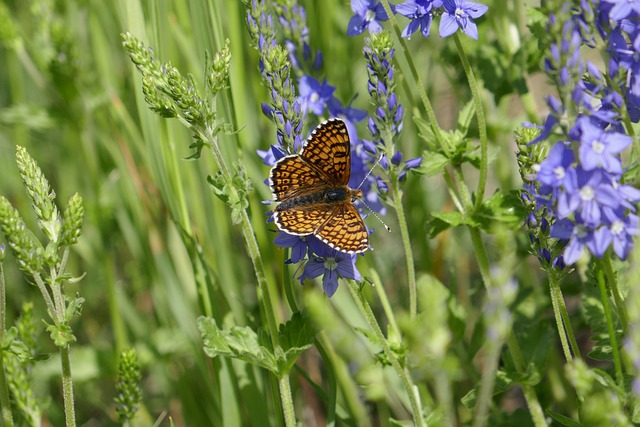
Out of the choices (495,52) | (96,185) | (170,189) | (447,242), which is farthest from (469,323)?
(96,185)

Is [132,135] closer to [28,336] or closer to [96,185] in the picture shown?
[96,185]

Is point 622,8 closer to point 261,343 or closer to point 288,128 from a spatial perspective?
point 288,128

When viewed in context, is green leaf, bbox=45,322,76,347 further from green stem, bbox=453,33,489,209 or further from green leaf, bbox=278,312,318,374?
green stem, bbox=453,33,489,209

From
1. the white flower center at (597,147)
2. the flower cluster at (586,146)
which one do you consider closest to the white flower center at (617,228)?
the flower cluster at (586,146)

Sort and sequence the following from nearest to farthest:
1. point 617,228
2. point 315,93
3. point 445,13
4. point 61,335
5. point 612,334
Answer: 1. point 617,228
2. point 612,334
3. point 61,335
4. point 445,13
5. point 315,93

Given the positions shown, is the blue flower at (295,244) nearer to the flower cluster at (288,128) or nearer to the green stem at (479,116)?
the flower cluster at (288,128)

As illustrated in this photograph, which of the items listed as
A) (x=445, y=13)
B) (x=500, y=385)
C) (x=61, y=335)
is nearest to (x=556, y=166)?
(x=445, y=13)
